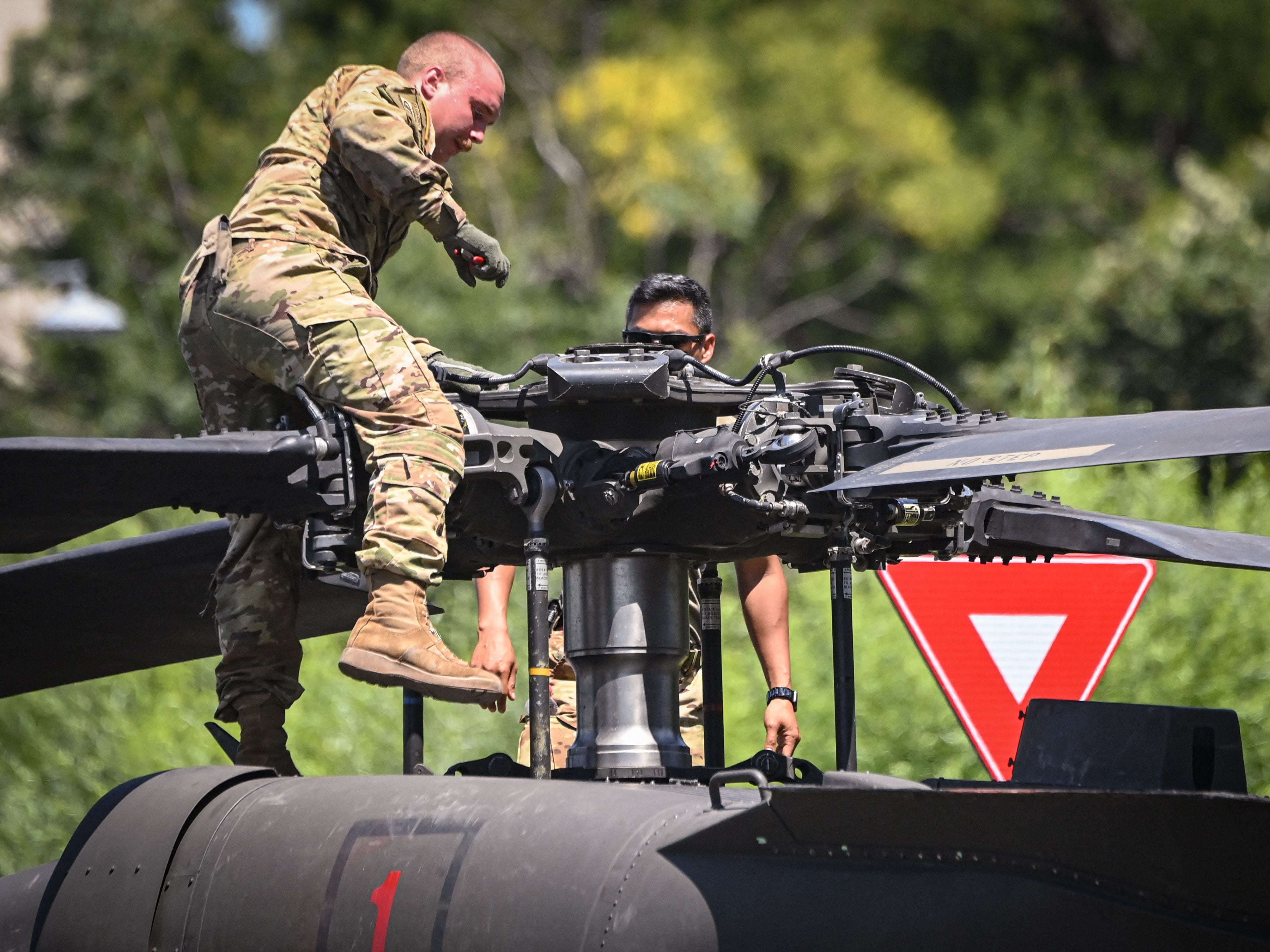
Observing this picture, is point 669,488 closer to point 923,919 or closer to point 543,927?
point 543,927

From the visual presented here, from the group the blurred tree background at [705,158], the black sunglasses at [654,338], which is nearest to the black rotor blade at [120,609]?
the black sunglasses at [654,338]

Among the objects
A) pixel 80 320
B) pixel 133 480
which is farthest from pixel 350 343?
pixel 80 320

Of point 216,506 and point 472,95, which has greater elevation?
point 472,95

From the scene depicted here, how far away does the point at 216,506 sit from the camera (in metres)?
4.96

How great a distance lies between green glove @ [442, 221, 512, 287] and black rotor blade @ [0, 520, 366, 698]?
42.7 inches

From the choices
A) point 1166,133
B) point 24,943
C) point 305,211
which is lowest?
point 24,943

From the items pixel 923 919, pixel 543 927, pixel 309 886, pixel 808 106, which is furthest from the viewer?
pixel 808 106

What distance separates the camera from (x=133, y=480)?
455 cm

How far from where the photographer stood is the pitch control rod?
185 inches

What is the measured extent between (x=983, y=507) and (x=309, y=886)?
211 cm

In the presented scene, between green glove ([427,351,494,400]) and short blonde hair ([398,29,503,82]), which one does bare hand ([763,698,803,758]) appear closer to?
green glove ([427,351,494,400])

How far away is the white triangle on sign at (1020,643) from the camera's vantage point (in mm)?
6504

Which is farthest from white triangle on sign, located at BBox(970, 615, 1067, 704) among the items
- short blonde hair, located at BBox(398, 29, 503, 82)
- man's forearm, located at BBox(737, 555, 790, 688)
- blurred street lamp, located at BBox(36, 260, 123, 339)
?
blurred street lamp, located at BBox(36, 260, 123, 339)

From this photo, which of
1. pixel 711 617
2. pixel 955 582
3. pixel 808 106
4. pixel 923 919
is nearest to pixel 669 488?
pixel 711 617
